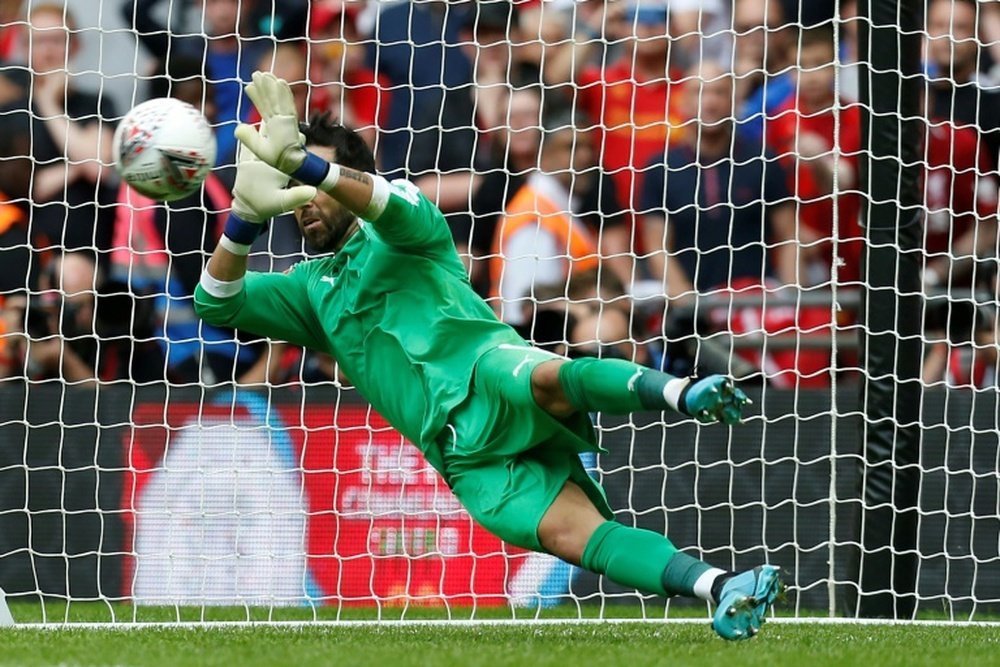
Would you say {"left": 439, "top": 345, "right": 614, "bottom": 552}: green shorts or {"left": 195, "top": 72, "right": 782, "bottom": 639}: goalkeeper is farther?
{"left": 439, "top": 345, "right": 614, "bottom": 552}: green shorts

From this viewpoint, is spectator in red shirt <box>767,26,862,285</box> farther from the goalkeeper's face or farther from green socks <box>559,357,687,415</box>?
green socks <box>559,357,687,415</box>

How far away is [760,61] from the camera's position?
8227mm

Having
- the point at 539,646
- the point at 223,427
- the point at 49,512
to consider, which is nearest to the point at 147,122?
the point at 539,646

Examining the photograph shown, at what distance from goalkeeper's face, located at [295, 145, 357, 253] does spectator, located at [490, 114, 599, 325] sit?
2.38 meters

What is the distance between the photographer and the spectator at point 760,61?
8133 mm

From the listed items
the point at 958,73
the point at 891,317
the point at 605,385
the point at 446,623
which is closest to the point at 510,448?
the point at 605,385

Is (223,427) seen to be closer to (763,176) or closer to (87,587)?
(87,587)

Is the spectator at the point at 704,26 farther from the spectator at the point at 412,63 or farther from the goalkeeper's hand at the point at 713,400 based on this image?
the goalkeeper's hand at the point at 713,400

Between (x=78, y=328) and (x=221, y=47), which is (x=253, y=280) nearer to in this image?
(x=78, y=328)

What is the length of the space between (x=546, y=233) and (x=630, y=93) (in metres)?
0.89

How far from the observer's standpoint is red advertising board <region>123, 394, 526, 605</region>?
7609mm

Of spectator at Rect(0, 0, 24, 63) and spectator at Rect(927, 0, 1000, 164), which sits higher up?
spectator at Rect(927, 0, 1000, 164)

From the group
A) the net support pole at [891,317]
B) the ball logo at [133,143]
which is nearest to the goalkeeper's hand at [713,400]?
the ball logo at [133,143]

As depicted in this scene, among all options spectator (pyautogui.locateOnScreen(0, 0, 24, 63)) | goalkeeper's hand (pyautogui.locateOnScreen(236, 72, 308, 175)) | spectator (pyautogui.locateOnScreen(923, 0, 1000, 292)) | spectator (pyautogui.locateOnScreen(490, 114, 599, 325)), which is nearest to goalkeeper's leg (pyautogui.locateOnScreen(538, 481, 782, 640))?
goalkeeper's hand (pyautogui.locateOnScreen(236, 72, 308, 175))
